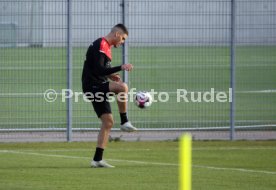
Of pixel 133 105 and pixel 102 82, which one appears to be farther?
pixel 133 105

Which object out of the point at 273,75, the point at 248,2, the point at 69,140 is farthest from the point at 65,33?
the point at 273,75

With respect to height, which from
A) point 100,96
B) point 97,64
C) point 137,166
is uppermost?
point 97,64

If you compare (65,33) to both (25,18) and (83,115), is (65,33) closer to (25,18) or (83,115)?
(25,18)

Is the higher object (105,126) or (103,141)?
(105,126)

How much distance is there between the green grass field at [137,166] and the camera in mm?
12016

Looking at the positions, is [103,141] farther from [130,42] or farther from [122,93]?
[130,42]

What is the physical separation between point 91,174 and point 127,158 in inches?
92.5

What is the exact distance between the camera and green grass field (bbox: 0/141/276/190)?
12016 mm

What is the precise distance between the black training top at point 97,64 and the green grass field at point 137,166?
136 centimetres

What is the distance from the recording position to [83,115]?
20500mm

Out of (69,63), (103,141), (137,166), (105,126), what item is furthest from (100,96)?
(69,63)

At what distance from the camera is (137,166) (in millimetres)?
14258

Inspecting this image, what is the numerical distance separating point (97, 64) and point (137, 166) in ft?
5.65

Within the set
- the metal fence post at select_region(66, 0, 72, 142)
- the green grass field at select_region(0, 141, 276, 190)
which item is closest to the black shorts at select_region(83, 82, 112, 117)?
the green grass field at select_region(0, 141, 276, 190)
